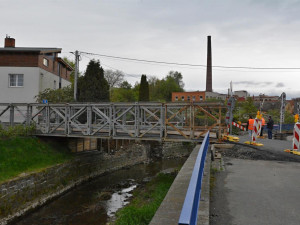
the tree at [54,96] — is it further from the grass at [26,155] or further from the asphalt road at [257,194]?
the asphalt road at [257,194]

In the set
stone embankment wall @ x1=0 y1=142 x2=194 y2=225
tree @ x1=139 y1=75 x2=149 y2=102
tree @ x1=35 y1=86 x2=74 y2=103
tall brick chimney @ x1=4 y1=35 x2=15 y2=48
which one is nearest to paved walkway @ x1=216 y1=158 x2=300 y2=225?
stone embankment wall @ x1=0 y1=142 x2=194 y2=225


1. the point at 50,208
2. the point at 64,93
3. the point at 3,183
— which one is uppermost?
the point at 64,93

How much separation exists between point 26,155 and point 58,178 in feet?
6.06

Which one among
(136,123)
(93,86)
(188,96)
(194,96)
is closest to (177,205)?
(136,123)

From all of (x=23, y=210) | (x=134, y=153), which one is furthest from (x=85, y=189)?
(x=134, y=153)

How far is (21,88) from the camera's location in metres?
23.8

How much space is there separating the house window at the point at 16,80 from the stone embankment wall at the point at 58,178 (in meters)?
10.9

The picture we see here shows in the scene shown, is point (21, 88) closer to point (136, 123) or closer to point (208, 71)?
point (136, 123)

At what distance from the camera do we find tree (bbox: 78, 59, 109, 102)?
23688mm

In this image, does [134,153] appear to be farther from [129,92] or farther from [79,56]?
[129,92]

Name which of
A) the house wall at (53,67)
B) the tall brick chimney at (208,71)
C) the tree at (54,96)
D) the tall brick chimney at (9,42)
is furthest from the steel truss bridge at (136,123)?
the tall brick chimney at (208,71)

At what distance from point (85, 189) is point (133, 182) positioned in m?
2.99

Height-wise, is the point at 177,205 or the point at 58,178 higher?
the point at 177,205

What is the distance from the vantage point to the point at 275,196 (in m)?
5.30
